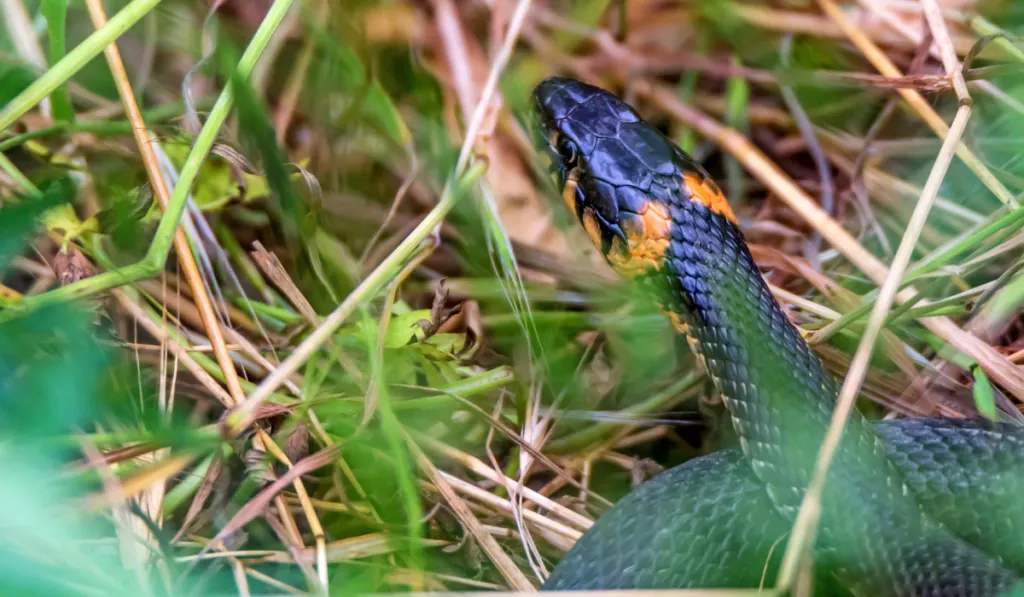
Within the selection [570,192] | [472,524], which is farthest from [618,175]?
[472,524]

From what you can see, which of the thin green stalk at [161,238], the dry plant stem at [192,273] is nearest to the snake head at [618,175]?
the thin green stalk at [161,238]

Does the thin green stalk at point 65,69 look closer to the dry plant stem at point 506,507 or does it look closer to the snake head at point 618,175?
the snake head at point 618,175

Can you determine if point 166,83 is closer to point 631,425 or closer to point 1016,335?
point 631,425

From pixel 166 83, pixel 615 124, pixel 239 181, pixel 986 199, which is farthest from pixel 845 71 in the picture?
pixel 166 83

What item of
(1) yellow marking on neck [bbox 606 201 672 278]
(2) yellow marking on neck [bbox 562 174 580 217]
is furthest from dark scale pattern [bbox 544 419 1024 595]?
(2) yellow marking on neck [bbox 562 174 580 217]

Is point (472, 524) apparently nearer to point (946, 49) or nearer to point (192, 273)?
point (192, 273)

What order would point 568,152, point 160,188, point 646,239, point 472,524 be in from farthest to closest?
point 568,152
point 646,239
point 160,188
point 472,524
